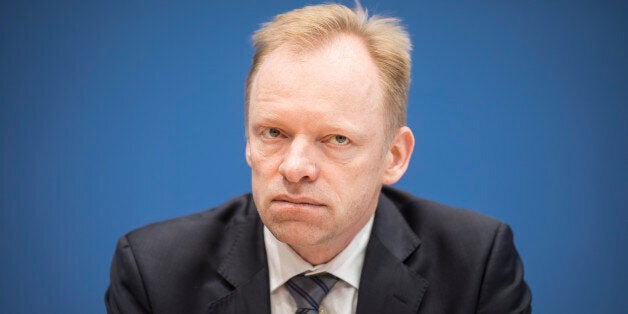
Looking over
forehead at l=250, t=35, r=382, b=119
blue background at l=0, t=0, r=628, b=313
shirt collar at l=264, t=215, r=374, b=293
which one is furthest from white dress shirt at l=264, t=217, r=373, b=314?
blue background at l=0, t=0, r=628, b=313

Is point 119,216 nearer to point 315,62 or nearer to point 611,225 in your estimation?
point 315,62

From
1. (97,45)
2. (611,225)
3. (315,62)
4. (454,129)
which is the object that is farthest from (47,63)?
(611,225)

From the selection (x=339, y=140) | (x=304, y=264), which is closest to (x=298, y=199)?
(x=339, y=140)

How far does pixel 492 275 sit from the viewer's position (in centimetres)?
222

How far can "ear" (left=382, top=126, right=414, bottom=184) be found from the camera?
7.13ft

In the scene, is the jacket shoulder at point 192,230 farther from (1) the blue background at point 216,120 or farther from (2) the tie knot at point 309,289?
(1) the blue background at point 216,120

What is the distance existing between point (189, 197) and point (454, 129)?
144 cm

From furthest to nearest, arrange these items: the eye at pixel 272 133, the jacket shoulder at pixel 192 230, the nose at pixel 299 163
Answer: the jacket shoulder at pixel 192 230, the eye at pixel 272 133, the nose at pixel 299 163

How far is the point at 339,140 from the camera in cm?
191

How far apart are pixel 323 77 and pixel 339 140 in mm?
210

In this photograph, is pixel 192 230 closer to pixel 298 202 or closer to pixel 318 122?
pixel 298 202

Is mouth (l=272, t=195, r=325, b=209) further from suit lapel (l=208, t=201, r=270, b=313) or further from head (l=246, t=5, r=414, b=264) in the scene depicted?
suit lapel (l=208, t=201, r=270, b=313)

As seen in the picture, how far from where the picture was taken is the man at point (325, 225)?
1.87 meters

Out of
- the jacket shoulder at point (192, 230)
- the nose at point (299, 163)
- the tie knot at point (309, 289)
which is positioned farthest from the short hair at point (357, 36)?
the tie knot at point (309, 289)
